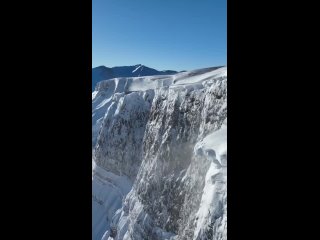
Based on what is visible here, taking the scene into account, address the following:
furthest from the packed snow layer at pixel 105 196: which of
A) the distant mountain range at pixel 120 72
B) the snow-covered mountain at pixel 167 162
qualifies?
the distant mountain range at pixel 120 72

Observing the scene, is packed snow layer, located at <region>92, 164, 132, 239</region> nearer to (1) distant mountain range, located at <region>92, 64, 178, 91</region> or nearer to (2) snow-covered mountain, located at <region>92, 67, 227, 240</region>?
(2) snow-covered mountain, located at <region>92, 67, 227, 240</region>

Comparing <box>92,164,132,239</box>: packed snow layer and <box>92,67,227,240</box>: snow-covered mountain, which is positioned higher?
<box>92,67,227,240</box>: snow-covered mountain

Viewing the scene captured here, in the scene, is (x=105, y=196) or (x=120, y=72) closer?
(x=105, y=196)

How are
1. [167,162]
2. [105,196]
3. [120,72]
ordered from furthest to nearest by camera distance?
[120,72]
[105,196]
[167,162]

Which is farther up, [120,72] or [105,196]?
[120,72]

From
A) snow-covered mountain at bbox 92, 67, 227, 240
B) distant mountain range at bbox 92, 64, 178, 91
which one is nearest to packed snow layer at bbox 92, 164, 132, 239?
snow-covered mountain at bbox 92, 67, 227, 240

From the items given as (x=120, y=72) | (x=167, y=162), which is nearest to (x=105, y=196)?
(x=167, y=162)

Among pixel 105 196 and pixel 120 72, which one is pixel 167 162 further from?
pixel 120 72

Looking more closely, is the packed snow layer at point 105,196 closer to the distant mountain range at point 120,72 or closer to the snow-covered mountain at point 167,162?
the snow-covered mountain at point 167,162

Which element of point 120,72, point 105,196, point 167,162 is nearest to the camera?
point 167,162
